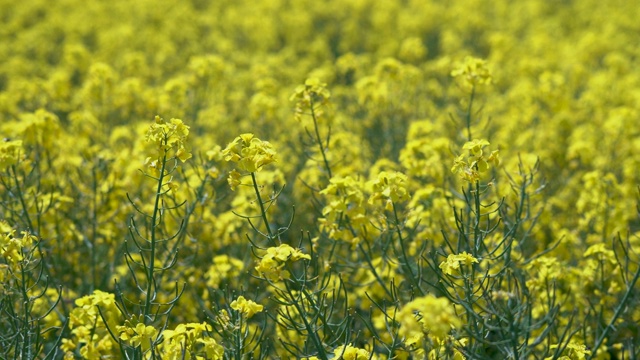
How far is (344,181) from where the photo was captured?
3.58 metres

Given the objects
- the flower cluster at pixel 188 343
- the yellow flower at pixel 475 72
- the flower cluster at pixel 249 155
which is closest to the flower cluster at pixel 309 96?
the yellow flower at pixel 475 72

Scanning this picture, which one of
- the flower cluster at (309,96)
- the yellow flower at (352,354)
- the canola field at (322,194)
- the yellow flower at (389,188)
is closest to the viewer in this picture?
the yellow flower at (352,354)

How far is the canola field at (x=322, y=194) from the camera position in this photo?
10.5ft

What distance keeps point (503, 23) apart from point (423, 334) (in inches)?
414

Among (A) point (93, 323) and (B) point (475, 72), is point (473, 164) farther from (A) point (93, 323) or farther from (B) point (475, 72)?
(A) point (93, 323)

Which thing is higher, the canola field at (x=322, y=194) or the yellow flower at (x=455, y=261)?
the canola field at (x=322, y=194)

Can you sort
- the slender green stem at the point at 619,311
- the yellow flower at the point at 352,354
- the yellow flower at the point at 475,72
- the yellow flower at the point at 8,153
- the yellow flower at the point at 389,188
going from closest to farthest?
the yellow flower at the point at 352,354 → the yellow flower at the point at 389,188 → the slender green stem at the point at 619,311 → the yellow flower at the point at 8,153 → the yellow flower at the point at 475,72

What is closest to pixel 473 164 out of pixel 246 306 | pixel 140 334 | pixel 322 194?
pixel 246 306

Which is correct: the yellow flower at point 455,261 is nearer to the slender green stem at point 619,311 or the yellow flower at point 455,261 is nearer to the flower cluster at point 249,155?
the flower cluster at point 249,155

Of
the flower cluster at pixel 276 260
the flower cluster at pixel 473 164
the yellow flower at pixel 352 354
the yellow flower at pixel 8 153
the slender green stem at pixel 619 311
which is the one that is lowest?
the yellow flower at pixel 352 354

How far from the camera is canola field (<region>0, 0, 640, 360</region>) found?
3209 millimetres

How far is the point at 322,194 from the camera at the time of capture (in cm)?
510

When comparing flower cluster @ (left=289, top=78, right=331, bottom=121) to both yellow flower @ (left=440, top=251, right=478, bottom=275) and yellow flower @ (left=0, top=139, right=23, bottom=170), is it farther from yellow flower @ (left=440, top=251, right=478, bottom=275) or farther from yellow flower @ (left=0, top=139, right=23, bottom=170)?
yellow flower @ (left=0, top=139, right=23, bottom=170)

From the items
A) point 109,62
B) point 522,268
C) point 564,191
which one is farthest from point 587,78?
point 109,62
